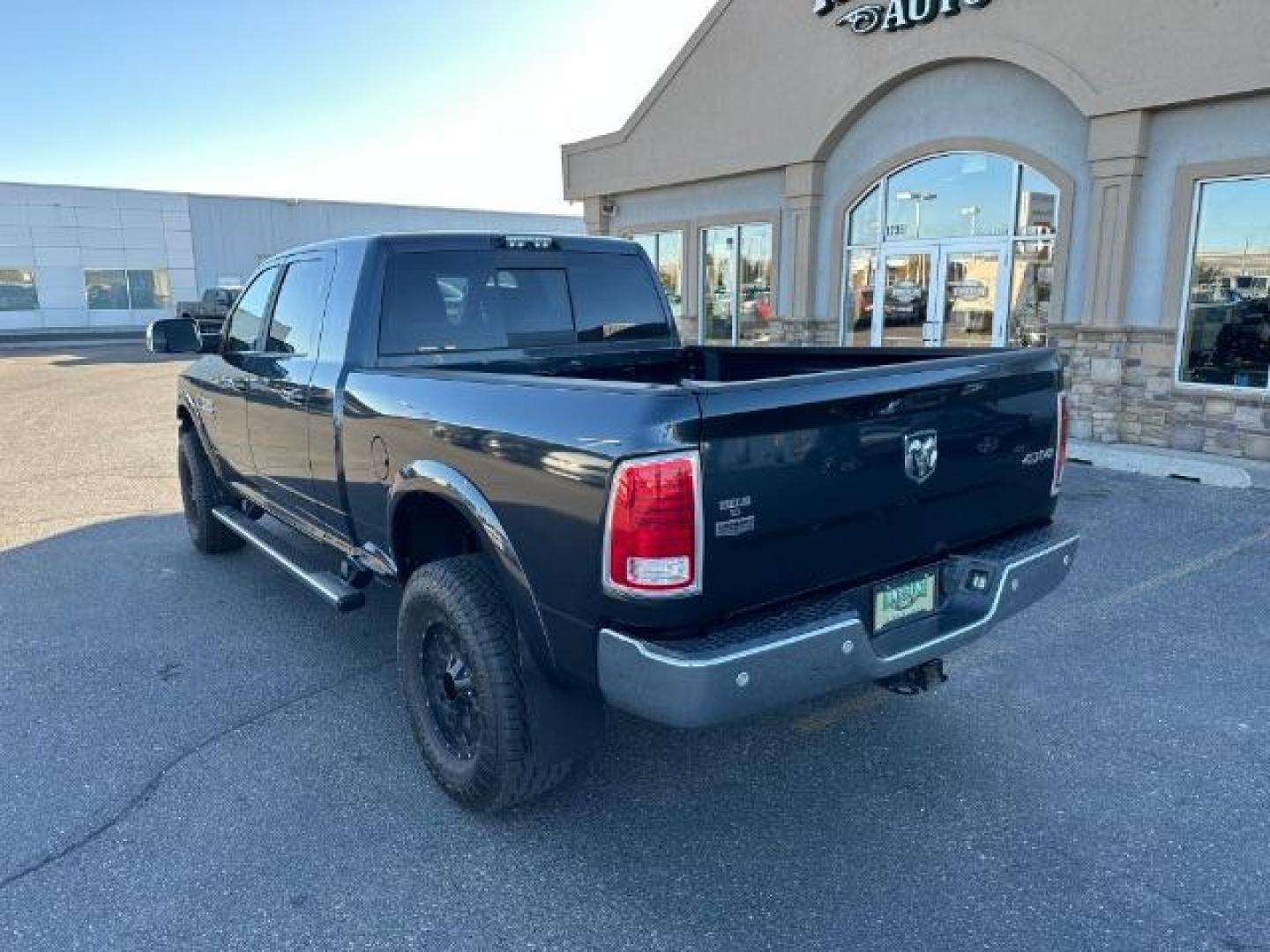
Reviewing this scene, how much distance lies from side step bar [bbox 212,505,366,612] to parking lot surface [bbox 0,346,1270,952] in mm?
505

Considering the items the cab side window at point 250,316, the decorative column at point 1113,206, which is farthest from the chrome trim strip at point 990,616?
the decorative column at point 1113,206

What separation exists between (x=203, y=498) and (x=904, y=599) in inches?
Result: 199

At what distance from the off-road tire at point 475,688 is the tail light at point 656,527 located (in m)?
0.74

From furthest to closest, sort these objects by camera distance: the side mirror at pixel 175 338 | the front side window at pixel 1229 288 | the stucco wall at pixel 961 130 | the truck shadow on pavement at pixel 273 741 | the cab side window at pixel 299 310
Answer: the stucco wall at pixel 961 130
the front side window at pixel 1229 288
the side mirror at pixel 175 338
the cab side window at pixel 299 310
the truck shadow on pavement at pixel 273 741

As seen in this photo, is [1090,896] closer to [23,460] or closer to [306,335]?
[306,335]

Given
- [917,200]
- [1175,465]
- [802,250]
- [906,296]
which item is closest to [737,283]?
[802,250]

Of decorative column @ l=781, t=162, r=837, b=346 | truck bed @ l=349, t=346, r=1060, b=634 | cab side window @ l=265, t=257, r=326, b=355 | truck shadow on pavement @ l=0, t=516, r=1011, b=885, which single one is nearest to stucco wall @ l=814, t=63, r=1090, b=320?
decorative column @ l=781, t=162, r=837, b=346

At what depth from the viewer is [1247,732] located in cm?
371

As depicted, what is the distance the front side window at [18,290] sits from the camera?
3791 cm

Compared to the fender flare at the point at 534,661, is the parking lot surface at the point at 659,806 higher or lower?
lower

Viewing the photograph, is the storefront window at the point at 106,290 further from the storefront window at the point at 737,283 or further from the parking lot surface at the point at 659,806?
the parking lot surface at the point at 659,806

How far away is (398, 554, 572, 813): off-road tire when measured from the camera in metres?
2.93

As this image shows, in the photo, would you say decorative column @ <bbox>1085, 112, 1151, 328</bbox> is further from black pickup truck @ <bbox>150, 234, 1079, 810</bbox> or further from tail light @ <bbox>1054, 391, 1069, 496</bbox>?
tail light @ <bbox>1054, 391, 1069, 496</bbox>

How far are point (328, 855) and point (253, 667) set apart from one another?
182cm
